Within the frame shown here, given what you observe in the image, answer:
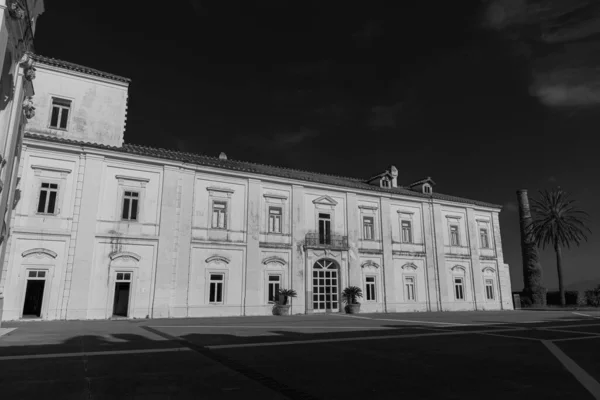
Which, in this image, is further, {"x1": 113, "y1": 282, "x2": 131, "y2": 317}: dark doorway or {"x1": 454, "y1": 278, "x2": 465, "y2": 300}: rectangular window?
{"x1": 454, "y1": 278, "x2": 465, "y2": 300}: rectangular window

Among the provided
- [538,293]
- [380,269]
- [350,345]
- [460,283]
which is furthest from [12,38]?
[538,293]

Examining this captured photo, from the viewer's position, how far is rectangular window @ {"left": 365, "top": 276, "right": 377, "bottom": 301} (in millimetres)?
29902

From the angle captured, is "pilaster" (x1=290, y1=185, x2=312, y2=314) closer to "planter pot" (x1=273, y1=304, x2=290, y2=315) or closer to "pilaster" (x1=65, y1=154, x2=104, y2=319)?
"planter pot" (x1=273, y1=304, x2=290, y2=315)

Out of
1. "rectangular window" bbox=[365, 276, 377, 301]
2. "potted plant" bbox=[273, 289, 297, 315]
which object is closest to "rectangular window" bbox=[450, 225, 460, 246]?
"rectangular window" bbox=[365, 276, 377, 301]

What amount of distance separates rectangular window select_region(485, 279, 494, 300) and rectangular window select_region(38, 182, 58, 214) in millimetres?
35129

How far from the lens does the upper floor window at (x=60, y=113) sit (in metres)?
23.0

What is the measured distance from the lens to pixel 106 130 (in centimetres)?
2416

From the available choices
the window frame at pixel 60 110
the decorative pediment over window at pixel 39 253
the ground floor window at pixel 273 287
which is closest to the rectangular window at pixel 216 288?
the ground floor window at pixel 273 287

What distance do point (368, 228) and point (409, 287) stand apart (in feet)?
19.9

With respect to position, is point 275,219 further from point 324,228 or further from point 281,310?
point 281,310

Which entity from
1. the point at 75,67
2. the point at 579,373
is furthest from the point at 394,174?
the point at 579,373

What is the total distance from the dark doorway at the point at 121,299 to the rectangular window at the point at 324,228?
44.3 ft

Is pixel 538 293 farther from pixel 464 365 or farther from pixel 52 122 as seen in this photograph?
pixel 52 122

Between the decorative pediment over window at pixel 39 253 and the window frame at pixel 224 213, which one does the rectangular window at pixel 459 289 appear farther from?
the decorative pediment over window at pixel 39 253
